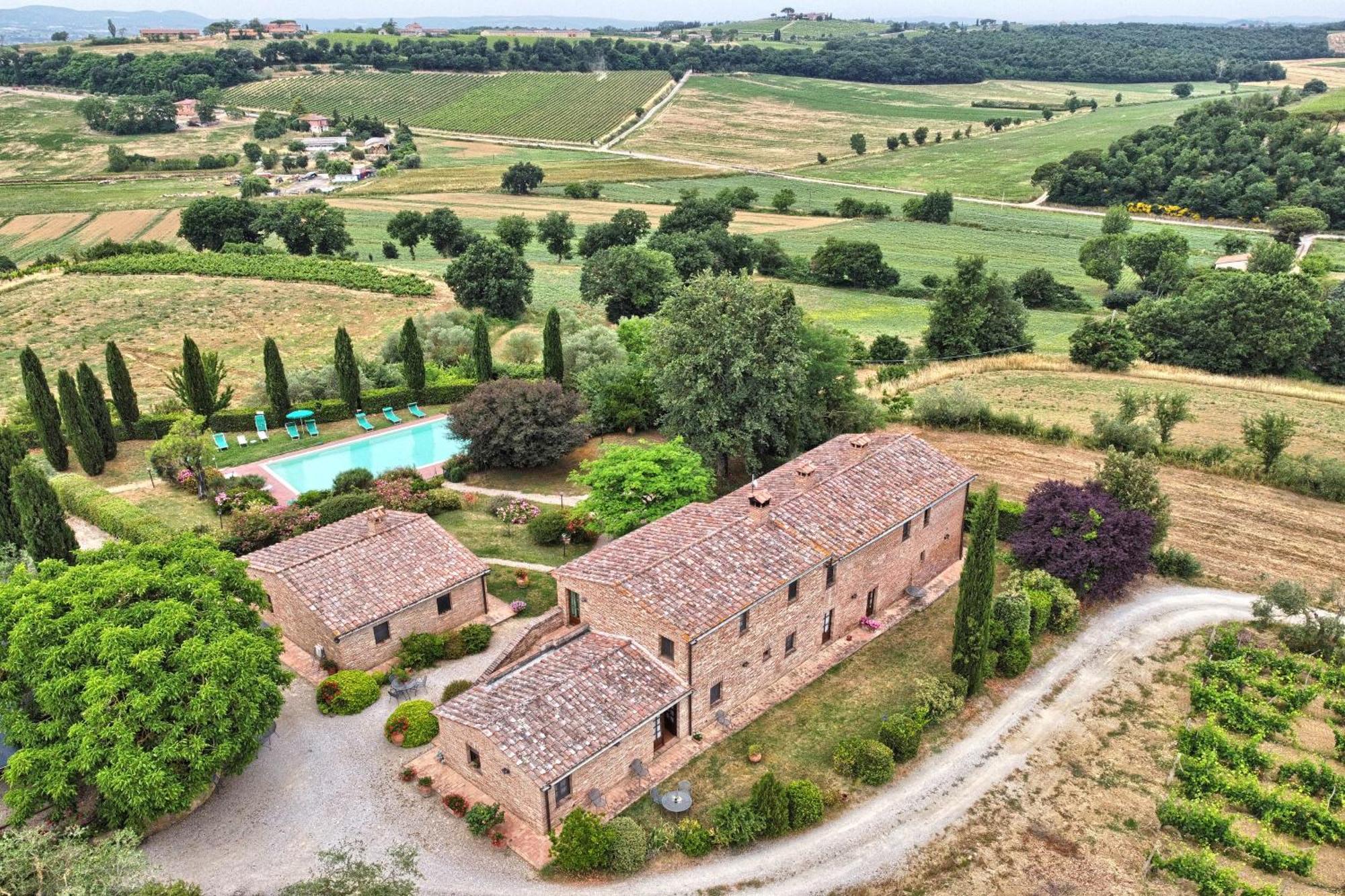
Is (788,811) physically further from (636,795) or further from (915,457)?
(915,457)

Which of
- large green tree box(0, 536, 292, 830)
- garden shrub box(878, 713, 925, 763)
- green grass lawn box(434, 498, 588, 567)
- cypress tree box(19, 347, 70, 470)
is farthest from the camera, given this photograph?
cypress tree box(19, 347, 70, 470)

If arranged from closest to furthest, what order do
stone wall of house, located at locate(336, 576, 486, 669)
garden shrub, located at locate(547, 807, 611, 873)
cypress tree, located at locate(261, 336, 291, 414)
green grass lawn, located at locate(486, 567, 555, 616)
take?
garden shrub, located at locate(547, 807, 611, 873) → stone wall of house, located at locate(336, 576, 486, 669) → green grass lawn, located at locate(486, 567, 555, 616) → cypress tree, located at locate(261, 336, 291, 414)

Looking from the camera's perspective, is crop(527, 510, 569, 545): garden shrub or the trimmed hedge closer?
the trimmed hedge

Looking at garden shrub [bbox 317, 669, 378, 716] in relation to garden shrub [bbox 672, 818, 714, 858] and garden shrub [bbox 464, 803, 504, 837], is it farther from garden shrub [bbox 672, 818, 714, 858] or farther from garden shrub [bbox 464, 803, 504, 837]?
garden shrub [bbox 672, 818, 714, 858]

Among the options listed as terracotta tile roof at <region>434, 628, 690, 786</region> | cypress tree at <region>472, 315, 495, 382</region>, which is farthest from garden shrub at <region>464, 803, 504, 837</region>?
cypress tree at <region>472, 315, 495, 382</region>

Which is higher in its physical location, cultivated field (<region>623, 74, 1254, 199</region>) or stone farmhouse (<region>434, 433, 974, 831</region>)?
cultivated field (<region>623, 74, 1254, 199</region>)

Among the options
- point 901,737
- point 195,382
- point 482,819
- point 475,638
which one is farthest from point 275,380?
point 901,737

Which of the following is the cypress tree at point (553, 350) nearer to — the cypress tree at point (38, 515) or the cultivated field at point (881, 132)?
the cypress tree at point (38, 515)
